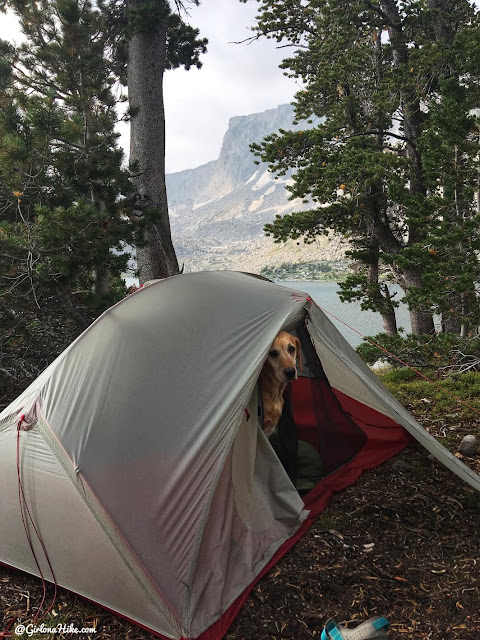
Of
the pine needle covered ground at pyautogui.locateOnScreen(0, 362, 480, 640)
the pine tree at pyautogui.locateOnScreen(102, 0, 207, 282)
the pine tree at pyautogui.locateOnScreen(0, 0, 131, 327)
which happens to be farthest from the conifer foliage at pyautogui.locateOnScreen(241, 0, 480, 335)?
the pine tree at pyautogui.locateOnScreen(0, 0, 131, 327)

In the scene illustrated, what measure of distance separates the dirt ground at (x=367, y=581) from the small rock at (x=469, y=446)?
0.82 m

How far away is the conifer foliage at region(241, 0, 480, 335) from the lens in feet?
23.2

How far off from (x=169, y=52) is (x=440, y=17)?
5603 mm

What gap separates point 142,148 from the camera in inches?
299

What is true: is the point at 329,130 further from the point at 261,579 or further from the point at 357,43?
the point at 261,579

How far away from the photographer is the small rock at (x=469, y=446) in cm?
471

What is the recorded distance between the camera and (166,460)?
2938mm

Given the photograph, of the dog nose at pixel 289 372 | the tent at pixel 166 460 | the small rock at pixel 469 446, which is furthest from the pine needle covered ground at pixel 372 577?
the dog nose at pixel 289 372

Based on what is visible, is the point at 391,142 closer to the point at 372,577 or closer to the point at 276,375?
the point at 276,375

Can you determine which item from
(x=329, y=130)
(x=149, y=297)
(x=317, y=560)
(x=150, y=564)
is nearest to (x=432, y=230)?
(x=329, y=130)

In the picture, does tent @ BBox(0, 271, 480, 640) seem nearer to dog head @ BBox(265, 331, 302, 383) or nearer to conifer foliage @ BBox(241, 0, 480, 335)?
dog head @ BBox(265, 331, 302, 383)

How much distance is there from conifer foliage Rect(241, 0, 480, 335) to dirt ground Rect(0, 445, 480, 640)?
3891 millimetres

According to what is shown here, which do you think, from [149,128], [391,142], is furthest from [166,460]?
[391,142]

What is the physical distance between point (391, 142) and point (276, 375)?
9911 mm
